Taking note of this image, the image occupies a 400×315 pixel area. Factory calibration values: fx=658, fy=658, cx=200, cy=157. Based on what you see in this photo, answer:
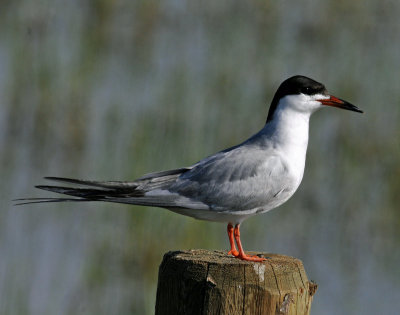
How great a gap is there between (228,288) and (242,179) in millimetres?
1005

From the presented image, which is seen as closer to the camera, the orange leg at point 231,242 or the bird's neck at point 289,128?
the orange leg at point 231,242

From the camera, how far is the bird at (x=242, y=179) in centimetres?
330

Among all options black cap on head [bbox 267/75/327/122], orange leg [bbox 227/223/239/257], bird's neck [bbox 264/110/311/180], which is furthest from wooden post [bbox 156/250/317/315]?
black cap on head [bbox 267/75/327/122]

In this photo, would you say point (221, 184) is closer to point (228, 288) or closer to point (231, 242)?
point (231, 242)

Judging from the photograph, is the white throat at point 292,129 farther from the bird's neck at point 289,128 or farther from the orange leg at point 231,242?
the orange leg at point 231,242

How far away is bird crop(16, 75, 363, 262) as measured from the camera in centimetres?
330

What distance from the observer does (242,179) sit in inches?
137

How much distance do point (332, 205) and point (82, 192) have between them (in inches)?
83.8

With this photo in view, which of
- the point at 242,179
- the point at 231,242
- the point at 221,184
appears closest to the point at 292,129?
the point at 242,179

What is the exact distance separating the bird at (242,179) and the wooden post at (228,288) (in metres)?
0.50

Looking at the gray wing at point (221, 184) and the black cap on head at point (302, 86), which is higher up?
the black cap on head at point (302, 86)

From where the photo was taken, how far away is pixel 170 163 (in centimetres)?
408

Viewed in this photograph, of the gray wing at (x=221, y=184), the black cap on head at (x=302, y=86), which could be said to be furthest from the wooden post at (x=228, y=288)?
the black cap on head at (x=302, y=86)

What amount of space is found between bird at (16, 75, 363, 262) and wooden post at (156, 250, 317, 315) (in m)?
0.50
